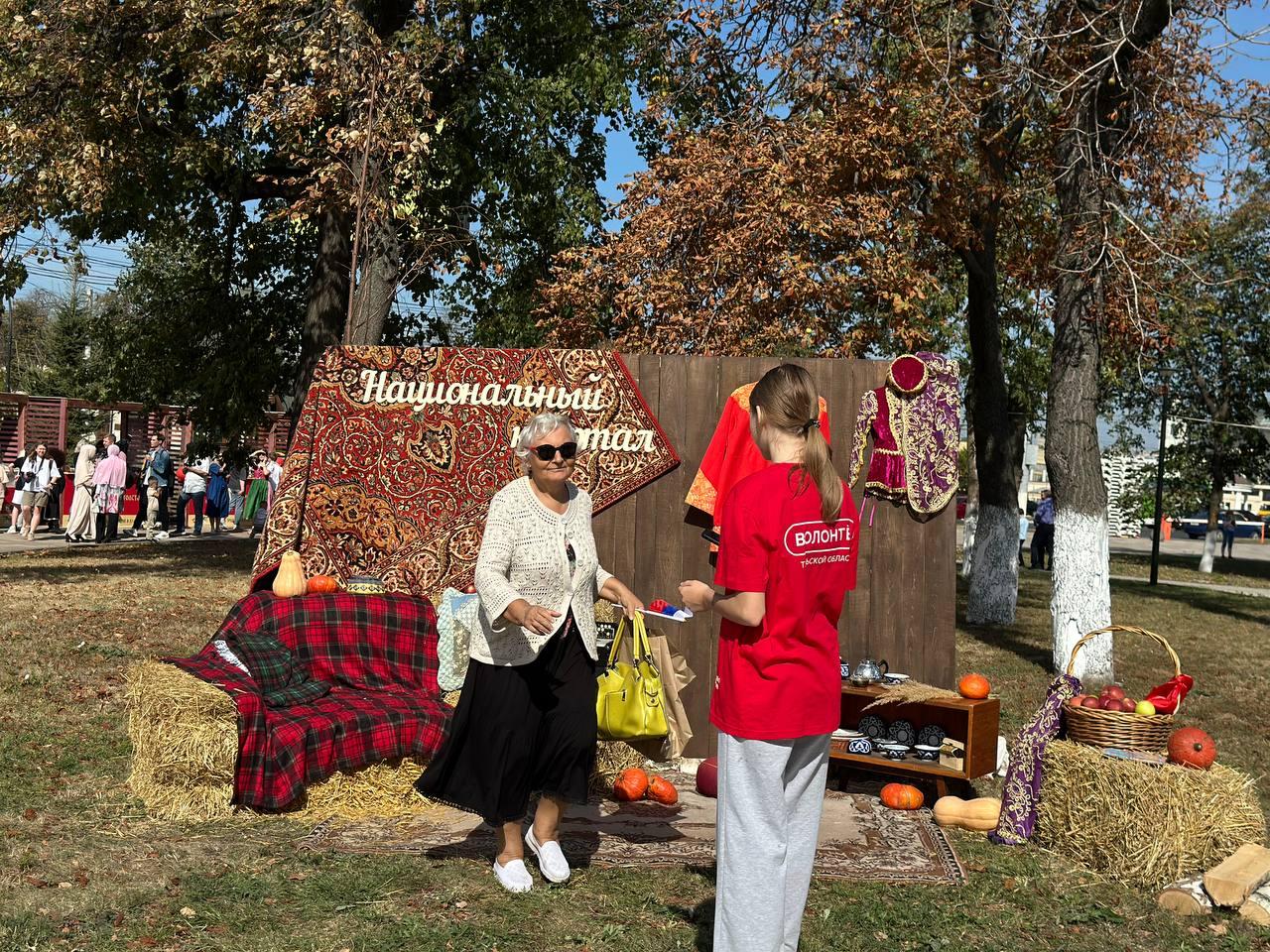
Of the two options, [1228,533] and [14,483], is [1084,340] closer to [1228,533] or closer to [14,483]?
[14,483]

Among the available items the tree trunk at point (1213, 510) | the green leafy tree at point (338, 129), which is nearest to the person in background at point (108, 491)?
the green leafy tree at point (338, 129)

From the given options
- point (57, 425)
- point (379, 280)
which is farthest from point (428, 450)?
point (57, 425)

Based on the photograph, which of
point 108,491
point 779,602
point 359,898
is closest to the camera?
point 779,602

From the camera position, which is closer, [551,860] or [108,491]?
[551,860]

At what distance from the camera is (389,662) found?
7195mm

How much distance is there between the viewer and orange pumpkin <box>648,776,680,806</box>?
6.81 metres

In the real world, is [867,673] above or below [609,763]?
above

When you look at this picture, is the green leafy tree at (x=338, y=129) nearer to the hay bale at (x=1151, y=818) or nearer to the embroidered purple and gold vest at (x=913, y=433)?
the embroidered purple and gold vest at (x=913, y=433)

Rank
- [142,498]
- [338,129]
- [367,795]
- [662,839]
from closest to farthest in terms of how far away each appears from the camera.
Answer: [662,839] < [367,795] < [338,129] < [142,498]

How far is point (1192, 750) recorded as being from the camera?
235 inches

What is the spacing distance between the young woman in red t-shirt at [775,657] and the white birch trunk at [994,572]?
12.8 m

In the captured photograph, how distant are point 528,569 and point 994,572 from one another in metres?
12.4

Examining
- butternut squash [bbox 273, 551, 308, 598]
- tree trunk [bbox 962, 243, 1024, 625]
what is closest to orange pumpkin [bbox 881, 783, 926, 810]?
butternut squash [bbox 273, 551, 308, 598]

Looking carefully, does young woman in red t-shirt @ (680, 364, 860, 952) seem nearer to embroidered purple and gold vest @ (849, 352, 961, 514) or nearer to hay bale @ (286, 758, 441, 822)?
hay bale @ (286, 758, 441, 822)
